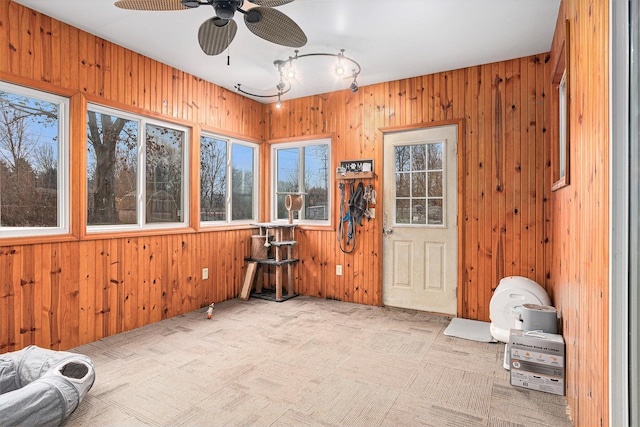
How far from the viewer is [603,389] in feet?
4.41

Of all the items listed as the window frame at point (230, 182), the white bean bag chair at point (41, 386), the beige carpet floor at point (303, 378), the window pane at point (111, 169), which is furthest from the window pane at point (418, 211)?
the white bean bag chair at point (41, 386)

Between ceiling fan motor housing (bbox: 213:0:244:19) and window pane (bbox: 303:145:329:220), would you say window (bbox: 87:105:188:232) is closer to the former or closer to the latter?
window pane (bbox: 303:145:329:220)

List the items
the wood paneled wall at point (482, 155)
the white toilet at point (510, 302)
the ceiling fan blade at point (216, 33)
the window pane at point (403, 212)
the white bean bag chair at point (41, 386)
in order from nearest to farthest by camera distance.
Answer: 1. the white bean bag chair at point (41, 386)
2. the ceiling fan blade at point (216, 33)
3. the white toilet at point (510, 302)
4. the wood paneled wall at point (482, 155)
5. the window pane at point (403, 212)

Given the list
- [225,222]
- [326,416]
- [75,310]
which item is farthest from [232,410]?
[225,222]

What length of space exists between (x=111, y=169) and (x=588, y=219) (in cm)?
374

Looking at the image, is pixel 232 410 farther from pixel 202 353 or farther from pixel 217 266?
pixel 217 266

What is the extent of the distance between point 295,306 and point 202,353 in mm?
1559

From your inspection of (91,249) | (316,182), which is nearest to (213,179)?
(316,182)

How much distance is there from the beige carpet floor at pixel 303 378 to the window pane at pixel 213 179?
54.8 inches

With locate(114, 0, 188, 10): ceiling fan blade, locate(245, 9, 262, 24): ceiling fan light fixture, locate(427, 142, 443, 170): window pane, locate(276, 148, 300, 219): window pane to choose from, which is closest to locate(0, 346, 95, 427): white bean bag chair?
locate(114, 0, 188, 10): ceiling fan blade

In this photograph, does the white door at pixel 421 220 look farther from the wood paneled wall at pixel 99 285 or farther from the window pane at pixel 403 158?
the wood paneled wall at pixel 99 285

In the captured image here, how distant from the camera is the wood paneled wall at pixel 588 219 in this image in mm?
1348

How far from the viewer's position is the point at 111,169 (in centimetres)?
337

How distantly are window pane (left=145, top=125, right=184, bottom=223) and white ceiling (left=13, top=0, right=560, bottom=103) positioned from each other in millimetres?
781
